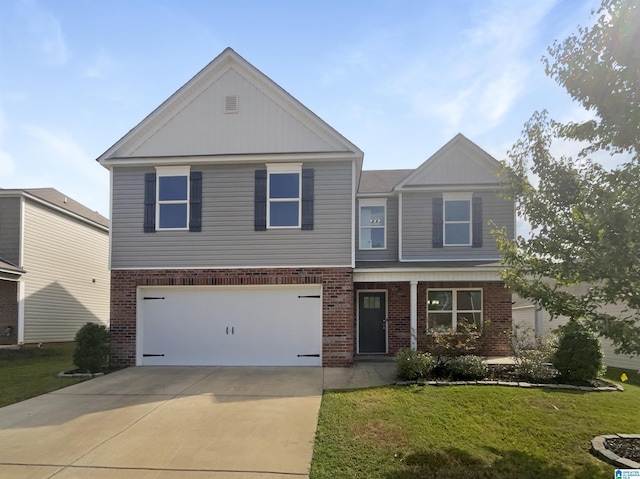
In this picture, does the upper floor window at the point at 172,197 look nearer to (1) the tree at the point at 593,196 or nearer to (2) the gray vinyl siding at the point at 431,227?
(2) the gray vinyl siding at the point at 431,227

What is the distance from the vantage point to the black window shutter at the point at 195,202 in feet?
36.7

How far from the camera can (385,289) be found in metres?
13.3

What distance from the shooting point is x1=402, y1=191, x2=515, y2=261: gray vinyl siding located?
42.2ft

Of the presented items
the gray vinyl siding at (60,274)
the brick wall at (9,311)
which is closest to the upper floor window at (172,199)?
the gray vinyl siding at (60,274)

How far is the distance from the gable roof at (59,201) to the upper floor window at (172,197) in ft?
22.5

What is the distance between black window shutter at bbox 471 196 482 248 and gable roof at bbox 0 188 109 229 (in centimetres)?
1512

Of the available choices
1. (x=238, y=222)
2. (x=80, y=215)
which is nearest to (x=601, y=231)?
(x=238, y=222)

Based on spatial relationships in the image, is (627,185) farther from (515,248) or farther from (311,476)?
(311,476)

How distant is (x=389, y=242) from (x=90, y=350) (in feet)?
29.5

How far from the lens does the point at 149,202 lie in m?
11.3

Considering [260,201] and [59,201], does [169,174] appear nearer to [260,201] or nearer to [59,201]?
[260,201]

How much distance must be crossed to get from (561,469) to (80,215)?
18.7 meters

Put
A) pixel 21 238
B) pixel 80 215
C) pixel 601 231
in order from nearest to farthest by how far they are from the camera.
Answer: pixel 601 231, pixel 21 238, pixel 80 215

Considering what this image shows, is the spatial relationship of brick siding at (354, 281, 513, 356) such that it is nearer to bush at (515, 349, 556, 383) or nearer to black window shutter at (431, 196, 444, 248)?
black window shutter at (431, 196, 444, 248)
